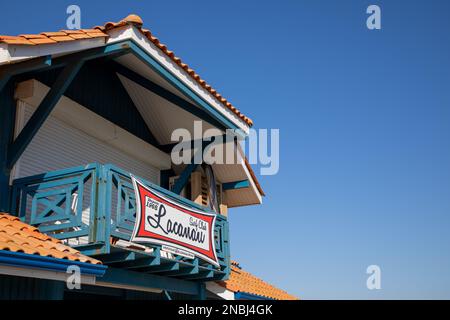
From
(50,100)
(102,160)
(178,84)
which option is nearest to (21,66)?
(50,100)

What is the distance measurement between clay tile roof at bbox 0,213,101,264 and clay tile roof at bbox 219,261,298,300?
5.19 meters

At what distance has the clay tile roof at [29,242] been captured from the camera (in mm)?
6887

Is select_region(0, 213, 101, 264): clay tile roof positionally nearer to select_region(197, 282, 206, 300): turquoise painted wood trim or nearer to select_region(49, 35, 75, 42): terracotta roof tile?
→ select_region(49, 35, 75, 42): terracotta roof tile

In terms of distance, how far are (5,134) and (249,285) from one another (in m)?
7.27

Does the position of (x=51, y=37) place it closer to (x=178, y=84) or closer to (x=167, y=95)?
(x=178, y=84)

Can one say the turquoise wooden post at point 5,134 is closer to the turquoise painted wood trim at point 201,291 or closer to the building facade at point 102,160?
the building facade at point 102,160

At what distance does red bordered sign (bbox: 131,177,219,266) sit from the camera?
8.85m

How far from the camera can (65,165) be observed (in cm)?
1012

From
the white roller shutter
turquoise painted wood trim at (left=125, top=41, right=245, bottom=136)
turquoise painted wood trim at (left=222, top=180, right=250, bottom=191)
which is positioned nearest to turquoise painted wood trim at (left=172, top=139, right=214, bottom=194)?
turquoise painted wood trim at (left=125, top=41, right=245, bottom=136)
